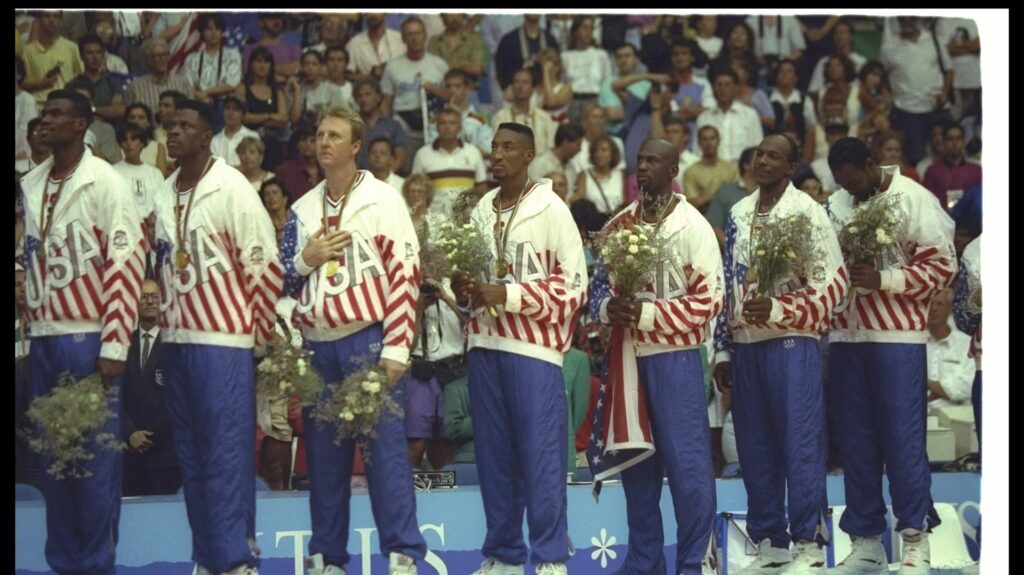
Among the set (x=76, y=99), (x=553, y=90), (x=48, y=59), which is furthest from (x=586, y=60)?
(x=48, y=59)

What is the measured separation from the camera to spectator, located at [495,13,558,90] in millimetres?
10968

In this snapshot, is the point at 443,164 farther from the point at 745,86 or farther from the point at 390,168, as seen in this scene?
the point at 745,86

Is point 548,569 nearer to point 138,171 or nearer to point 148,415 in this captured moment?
point 148,415

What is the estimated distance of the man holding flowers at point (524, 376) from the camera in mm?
10430

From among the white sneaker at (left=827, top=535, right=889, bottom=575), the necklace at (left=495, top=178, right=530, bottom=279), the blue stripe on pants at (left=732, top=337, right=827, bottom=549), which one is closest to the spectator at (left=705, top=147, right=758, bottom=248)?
the blue stripe on pants at (left=732, top=337, right=827, bottom=549)

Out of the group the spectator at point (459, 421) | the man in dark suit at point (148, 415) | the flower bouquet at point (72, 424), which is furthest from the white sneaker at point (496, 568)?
the flower bouquet at point (72, 424)

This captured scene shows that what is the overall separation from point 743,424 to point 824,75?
7.39ft

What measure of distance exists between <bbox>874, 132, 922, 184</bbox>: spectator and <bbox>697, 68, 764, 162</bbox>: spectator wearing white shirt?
2.53ft

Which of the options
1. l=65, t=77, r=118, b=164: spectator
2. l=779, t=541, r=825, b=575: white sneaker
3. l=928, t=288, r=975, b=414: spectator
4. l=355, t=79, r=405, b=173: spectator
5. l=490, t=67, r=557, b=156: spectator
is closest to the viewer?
l=65, t=77, r=118, b=164: spectator

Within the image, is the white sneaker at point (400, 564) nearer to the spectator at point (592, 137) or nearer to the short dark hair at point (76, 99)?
the spectator at point (592, 137)

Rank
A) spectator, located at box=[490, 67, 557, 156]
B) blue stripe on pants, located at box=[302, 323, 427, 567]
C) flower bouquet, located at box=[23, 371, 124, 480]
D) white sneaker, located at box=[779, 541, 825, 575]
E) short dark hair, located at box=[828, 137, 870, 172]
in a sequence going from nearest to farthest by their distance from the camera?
flower bouquet, located at box=[23, 371, 124, 480], blue stripe on pants, located at box=[302, 323, 427, 567], spectator, located at box=[490, 67, 557, 156], white sneaker, located at box=[779, 541, 825, 575], short dark hair, located at box=[828, 137, 870, 172]

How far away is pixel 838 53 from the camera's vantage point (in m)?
11.3

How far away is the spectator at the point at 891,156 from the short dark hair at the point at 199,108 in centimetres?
408

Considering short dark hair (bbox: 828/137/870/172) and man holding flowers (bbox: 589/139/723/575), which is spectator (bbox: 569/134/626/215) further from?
short dark hair (bbox: 828/137/870/172)
